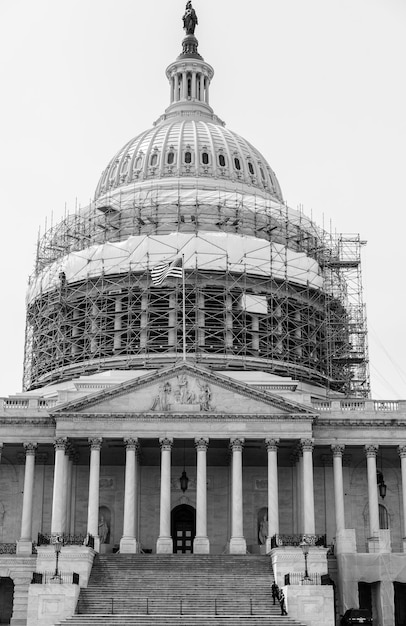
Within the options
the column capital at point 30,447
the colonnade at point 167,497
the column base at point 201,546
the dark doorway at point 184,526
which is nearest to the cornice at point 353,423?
the colonnade at point 167,497

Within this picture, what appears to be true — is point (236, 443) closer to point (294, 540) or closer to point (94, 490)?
point (294, 540)

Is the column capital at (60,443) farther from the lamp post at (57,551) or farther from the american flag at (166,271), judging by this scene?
the american flag at (166,271)

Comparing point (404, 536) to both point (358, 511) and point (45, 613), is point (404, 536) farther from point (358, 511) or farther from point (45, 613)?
point (45, 613)

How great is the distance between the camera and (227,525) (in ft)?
260

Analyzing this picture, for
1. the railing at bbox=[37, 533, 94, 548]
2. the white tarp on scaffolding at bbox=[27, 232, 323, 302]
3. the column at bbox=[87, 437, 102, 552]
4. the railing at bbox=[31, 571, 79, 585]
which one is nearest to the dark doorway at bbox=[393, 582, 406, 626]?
the column at bbox=[87, 437, 102, 552]

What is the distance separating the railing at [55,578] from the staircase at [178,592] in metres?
0.97

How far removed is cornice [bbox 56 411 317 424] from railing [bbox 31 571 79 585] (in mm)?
13134

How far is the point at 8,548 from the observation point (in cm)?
7519

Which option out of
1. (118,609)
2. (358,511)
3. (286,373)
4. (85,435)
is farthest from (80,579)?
(286,373)

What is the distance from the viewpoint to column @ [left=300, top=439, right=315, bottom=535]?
73.7 metres

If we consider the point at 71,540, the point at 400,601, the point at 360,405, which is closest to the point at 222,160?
the point at 360,405

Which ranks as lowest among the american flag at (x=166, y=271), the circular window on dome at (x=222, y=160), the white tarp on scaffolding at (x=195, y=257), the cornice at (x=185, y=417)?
the cornice at (x=185, y=417)

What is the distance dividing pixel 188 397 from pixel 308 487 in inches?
383

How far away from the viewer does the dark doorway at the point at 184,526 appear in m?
79.9
